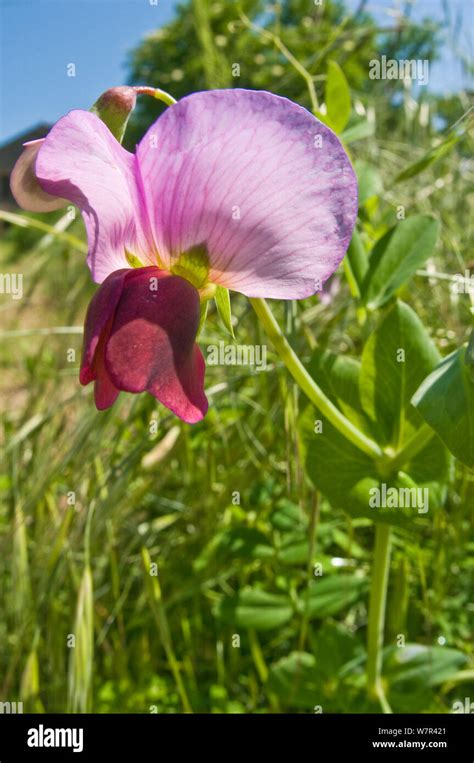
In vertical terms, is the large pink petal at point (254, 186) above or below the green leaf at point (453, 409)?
above

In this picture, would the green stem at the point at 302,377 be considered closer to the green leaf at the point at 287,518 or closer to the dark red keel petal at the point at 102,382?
the dark red keel petal at the point at 102,382

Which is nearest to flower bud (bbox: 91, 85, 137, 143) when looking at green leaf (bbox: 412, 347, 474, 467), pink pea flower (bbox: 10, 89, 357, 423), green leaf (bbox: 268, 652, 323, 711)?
pink pea flower (bbox: 10, 89, 357, 423)

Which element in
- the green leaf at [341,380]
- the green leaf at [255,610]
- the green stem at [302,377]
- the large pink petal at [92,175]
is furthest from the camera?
the green leaf at [255,610]

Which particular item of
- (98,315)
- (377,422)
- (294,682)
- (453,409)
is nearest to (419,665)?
(294,682)

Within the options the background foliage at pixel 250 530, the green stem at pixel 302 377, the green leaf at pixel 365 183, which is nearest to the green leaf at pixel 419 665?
the background foliage at pixel 250 530

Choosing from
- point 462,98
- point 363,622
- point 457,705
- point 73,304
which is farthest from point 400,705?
point 462,98

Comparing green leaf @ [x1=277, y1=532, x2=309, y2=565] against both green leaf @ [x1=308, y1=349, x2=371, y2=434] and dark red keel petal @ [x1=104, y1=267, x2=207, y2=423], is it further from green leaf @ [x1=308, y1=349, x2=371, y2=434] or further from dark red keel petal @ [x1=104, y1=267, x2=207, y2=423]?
dark red keel petal @ [x1=104, y1=267, x2=207, y2=423]
